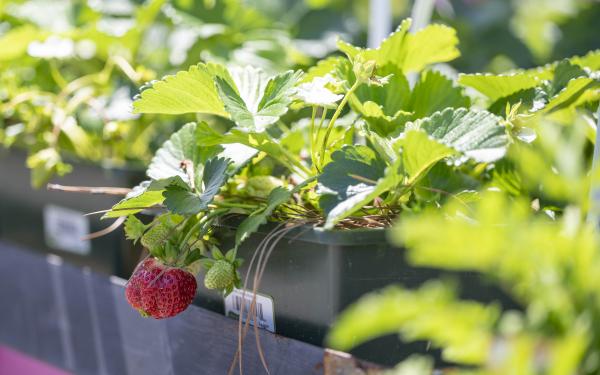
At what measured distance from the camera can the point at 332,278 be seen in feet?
1.61

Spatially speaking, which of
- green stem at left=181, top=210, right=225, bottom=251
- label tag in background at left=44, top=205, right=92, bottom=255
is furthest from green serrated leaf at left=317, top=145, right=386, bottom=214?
label tag in background at left=44, top=205, right=92, bottom=255

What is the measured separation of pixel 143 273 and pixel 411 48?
12.0 inches

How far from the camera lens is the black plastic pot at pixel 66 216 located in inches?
34.5

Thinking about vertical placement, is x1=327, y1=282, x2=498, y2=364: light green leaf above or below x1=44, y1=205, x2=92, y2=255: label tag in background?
above

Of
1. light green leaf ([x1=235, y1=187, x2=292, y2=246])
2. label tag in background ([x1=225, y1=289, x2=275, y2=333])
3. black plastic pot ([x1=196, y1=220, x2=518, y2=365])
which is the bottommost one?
label tag in background ([x1=225, y1=289, x2=275, y2=333])

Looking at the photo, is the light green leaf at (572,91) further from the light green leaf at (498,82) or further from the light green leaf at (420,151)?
the light green leaf at (420,151)

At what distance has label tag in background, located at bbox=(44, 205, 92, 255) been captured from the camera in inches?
35.9

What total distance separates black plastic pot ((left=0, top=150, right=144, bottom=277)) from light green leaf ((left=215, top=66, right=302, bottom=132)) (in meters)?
0.34

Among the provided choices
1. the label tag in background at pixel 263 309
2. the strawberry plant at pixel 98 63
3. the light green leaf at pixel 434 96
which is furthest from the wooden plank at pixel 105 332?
the light green leaf at pixel 434 96

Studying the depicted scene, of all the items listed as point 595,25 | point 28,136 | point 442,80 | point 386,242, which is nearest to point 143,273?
point 386,242

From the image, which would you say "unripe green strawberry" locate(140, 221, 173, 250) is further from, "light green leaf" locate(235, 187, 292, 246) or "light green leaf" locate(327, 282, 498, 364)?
"light green leaf" locate(327, 282, 498, 364)

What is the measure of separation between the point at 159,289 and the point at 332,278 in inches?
4.8

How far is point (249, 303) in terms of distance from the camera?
1.82 ft

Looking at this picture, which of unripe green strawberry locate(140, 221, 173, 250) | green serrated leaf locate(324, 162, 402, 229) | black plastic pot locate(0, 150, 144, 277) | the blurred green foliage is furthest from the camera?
black plastic pot locate(0, 150, 144, 277)
